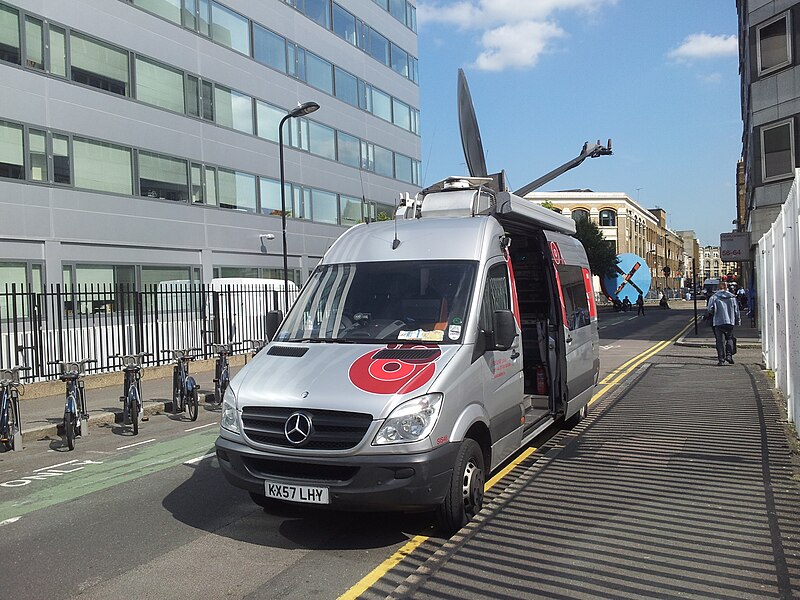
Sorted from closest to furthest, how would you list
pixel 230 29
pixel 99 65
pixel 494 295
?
pixel 494 295, pixel 99 65, pixel 230 29

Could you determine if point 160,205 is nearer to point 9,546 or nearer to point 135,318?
point 135,318

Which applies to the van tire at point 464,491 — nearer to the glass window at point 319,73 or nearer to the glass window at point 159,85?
the glass window at point 159,85

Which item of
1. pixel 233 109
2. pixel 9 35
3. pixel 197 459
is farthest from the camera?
pixel 233 109

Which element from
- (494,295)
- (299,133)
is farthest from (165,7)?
(494,295)

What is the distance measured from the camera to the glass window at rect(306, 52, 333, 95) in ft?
107

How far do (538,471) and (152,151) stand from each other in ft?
67.4

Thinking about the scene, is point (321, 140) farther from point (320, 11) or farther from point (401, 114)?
point (401, 114)

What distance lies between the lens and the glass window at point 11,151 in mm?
19094

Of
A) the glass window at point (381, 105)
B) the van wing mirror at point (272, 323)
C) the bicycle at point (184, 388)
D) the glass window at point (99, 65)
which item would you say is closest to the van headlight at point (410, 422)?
the van wing mirror at point (272, 323)

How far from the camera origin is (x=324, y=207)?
3378cm

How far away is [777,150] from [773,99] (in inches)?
68.3

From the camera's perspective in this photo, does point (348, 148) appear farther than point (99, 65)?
Yes

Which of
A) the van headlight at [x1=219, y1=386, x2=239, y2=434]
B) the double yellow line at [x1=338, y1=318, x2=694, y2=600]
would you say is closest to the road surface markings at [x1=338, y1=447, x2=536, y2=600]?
the double yellow line at [x1=338, y1=318, x2=694, y2=600]

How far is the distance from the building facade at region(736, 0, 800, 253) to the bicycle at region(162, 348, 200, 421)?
1987 cm
